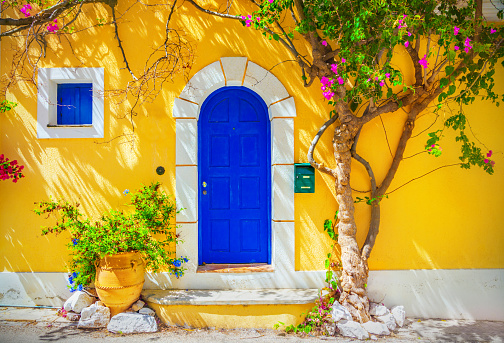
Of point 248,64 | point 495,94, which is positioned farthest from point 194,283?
point 495,94

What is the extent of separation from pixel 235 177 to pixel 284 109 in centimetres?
106

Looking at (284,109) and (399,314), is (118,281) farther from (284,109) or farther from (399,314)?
(399,314)

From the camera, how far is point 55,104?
444cm

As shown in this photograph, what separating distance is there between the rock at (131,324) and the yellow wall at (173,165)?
3.53ft

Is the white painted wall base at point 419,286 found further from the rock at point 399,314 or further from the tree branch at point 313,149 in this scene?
the tree branch at point 313,149

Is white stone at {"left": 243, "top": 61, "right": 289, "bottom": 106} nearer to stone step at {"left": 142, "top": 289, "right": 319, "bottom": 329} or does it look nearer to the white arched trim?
the white arched trim

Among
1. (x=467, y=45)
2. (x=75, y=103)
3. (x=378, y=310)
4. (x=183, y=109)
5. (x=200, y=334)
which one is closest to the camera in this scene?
(x=467, y=45)

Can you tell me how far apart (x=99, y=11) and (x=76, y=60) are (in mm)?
660

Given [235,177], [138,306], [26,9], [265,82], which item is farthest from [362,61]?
[26,9]

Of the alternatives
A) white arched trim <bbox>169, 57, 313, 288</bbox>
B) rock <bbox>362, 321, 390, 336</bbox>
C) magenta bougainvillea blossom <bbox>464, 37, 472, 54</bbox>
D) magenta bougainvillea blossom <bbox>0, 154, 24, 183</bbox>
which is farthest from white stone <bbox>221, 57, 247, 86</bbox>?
rock <bbox>362, 321, 390, 336</bbox>

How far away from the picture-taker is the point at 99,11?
175 inches

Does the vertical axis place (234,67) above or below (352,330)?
above

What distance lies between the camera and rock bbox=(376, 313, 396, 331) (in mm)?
4008

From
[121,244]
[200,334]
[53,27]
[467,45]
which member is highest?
[53,27]
